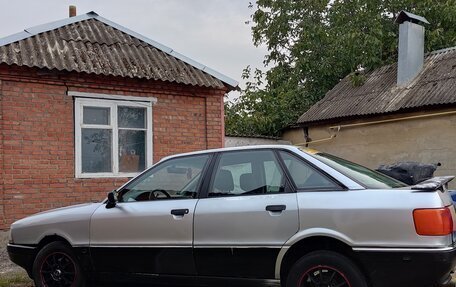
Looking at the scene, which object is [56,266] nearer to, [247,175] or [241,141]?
[247,175]

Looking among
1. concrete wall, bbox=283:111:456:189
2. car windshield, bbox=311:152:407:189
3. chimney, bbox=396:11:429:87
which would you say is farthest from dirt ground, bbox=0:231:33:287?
chimney, bbox=396:11:429:87

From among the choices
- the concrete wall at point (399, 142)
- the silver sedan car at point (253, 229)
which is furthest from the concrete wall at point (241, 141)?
the silver sedan car at point (253, 229)

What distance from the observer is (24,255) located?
201 inches

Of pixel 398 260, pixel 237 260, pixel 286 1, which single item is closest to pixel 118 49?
pixel 237 260

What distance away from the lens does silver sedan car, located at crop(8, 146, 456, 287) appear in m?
3.59

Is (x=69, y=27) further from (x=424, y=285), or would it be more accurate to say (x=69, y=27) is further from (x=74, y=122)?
(x=424, y=285)

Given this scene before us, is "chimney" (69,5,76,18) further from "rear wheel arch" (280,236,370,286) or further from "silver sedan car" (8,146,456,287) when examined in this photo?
"rear wheel arch" (280,236,370,286)

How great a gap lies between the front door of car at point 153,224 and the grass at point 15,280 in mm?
1269

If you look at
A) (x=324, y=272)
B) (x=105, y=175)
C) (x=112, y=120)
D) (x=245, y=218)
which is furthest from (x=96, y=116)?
(x=324, y=272)

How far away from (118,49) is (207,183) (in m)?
5.91

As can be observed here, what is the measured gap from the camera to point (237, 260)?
4.11m

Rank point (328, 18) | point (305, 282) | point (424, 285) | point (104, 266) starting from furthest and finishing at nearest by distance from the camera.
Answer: point (328, 18) → point (104, 266) → point (305, 282) → point (424, 285)

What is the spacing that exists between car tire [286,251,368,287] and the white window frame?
225 inches

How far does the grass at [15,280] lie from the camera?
539cm
